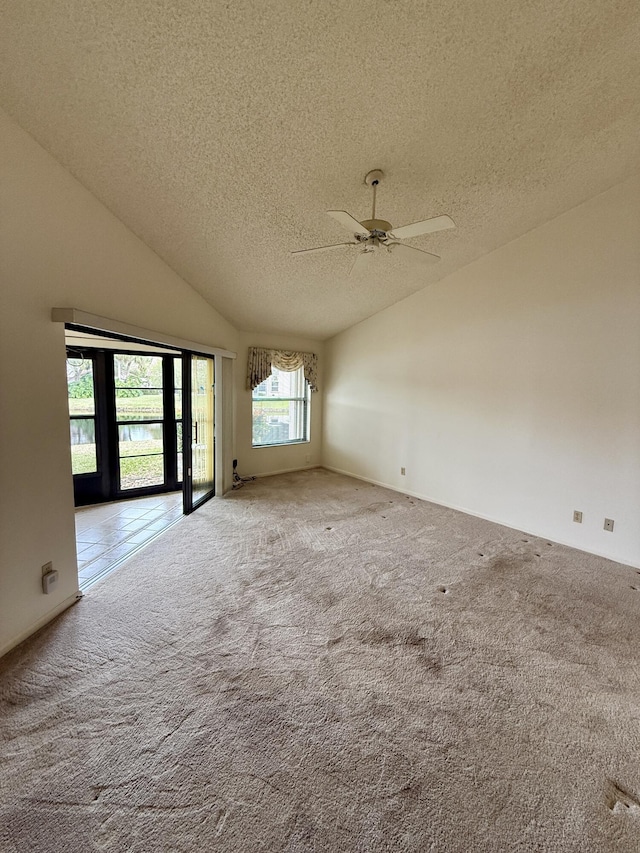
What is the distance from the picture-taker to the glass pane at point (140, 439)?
458 centimetres

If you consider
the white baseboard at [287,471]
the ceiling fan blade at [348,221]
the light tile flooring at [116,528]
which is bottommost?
the light tile flooring at [116,528]

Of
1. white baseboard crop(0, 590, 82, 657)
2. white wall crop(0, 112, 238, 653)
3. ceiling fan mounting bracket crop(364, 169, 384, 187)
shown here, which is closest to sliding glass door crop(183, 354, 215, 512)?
white wall crop(0, 112, 238, 653)

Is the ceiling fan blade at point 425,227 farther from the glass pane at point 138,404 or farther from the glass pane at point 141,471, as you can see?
the glass pane at point 141,471

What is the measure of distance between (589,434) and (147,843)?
4017 mm

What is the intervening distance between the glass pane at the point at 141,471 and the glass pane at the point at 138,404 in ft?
1.85

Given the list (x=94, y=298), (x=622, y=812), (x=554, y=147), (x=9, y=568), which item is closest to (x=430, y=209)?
(x=554, y=147)

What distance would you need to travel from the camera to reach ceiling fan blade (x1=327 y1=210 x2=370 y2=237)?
1.95 m

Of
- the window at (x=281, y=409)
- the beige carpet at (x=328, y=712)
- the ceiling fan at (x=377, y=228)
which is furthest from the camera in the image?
the window at (x=281, y=409)

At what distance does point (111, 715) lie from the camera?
62.8 inches

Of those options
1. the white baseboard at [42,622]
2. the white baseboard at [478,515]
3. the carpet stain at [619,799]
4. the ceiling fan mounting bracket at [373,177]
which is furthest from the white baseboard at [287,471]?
the carpet stain at [619,799]

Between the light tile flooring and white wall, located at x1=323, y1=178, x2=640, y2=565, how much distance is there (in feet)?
10.6

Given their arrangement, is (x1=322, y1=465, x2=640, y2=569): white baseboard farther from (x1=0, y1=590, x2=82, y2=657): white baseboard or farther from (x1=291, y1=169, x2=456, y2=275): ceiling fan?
(x1=0, y1=590, x2=82, y2=657): white baseboard

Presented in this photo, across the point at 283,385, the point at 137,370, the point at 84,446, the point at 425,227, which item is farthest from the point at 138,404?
the point at 425,227

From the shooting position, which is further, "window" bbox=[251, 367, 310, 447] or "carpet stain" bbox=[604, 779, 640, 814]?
"window" bbox=[251, 367, 310, 447]
